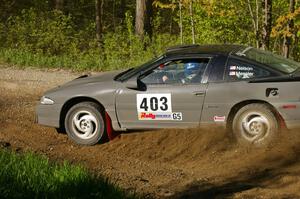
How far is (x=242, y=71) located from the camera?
27.2ft

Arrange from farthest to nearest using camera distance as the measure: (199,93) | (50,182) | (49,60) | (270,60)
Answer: (49,60) < (270,60) < (199,93) < (50,182)

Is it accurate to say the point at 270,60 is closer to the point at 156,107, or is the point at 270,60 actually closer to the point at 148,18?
the point at 156,107

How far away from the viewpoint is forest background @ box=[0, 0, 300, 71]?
13.6 m

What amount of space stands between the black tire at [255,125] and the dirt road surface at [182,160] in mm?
129

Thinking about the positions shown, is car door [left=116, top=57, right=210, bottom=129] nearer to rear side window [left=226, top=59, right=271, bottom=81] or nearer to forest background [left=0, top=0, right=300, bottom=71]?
rear side window [left=226, top=59, right=271, bottom=81]

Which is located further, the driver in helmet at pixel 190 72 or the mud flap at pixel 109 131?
the mud flap at pixel 109 131

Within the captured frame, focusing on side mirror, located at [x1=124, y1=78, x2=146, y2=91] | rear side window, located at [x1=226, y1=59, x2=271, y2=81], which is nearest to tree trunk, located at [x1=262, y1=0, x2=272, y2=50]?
rear side window, located at [x1=226, y1=59, x2=271, y2=81]

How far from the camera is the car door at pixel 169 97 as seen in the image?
27.8 ft

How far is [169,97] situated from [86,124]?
150 centimetres

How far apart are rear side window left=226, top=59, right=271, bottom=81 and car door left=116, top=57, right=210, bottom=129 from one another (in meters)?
0.35

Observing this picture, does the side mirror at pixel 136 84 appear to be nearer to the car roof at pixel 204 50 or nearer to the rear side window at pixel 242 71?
the car roof at pixel 204 50

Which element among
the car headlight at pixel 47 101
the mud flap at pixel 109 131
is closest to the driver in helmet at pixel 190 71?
the mud flap at pixel 109 131

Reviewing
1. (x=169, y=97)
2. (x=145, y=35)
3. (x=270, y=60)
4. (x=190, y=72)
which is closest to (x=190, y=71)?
(x=190, y=72)

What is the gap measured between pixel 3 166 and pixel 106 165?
219 centimetres
